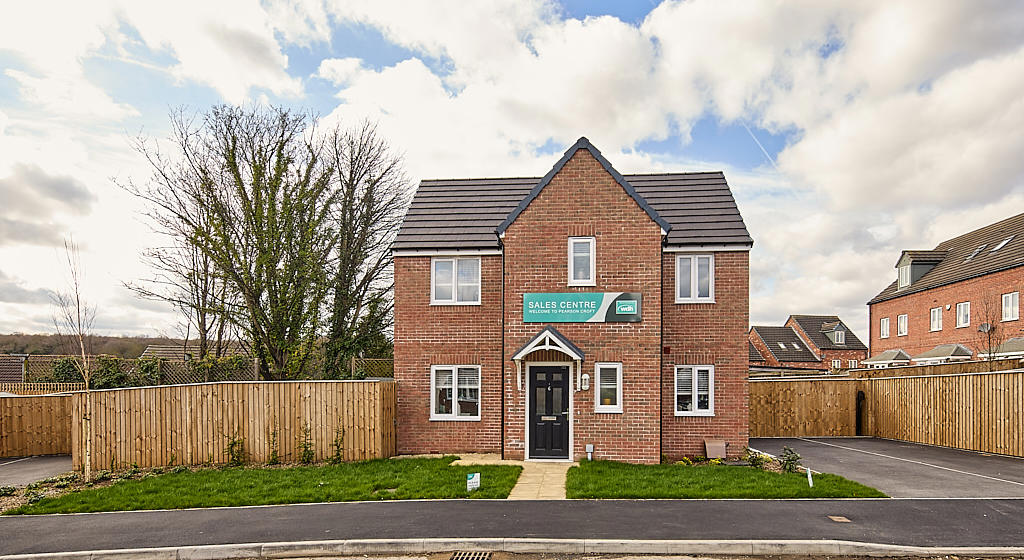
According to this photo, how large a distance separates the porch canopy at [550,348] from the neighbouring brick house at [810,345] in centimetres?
4330

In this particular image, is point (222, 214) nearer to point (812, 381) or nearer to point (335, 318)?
point (335, 318)

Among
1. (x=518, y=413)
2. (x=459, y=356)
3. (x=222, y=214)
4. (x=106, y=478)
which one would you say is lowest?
(x=106, y=478)

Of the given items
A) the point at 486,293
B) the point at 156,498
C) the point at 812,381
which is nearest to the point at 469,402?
the point at 486,293

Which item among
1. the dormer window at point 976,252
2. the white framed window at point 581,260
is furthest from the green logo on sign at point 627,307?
the dormer window at point 976,252

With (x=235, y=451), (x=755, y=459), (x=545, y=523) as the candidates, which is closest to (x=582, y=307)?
(x=755, y=459)

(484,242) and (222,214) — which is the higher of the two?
(222,214)

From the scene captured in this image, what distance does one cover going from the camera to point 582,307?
16.8 m

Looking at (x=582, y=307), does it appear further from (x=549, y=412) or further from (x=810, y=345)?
(x=810, y=345)

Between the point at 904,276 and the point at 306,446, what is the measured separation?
40.4 metres

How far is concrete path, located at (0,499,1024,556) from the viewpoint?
9.70 metres

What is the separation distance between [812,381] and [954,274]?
63.7 ft

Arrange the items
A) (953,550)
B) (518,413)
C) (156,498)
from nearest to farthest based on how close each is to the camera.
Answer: (953,550) → (156,498) → (518,413)

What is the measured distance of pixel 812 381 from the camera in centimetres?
2378

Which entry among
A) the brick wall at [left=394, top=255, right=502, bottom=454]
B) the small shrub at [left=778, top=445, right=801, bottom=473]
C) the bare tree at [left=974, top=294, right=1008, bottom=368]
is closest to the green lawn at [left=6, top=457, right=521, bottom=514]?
the brick wall at [left=394, top=255, right=502, bottom=454]
